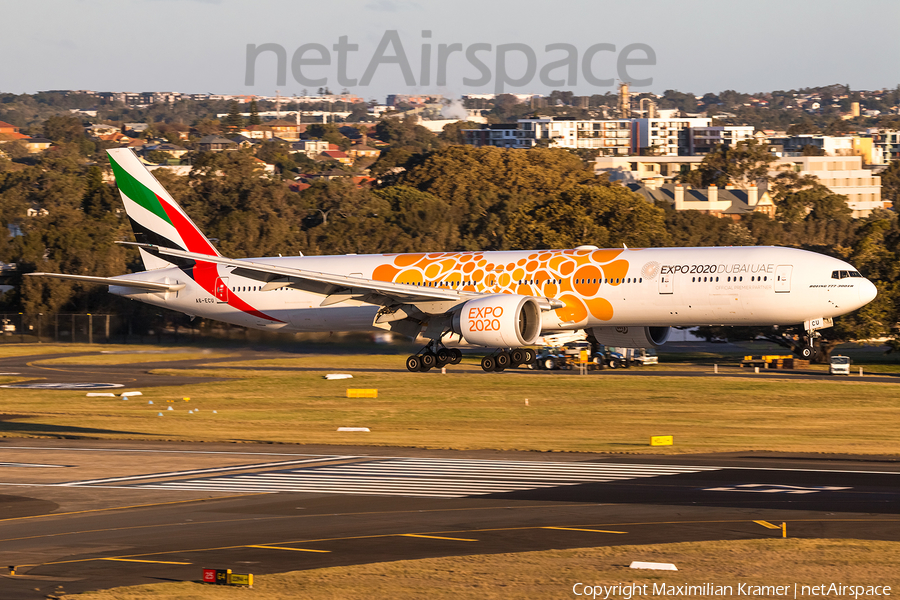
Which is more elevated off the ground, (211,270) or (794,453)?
(211,270)

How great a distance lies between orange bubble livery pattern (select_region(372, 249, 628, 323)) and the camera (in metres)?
50.0

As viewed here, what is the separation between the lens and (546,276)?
50.9 metres

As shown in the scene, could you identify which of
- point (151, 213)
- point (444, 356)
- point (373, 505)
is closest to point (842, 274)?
point (444, 356)

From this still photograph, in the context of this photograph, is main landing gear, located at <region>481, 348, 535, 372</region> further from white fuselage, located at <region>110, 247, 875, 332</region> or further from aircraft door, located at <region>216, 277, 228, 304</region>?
aircraft door, located at <region>216, 277, 228, 304</region>

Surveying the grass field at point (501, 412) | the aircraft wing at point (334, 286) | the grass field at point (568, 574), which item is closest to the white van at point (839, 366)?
the grass field at point (501, 412)

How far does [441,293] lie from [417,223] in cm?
10725

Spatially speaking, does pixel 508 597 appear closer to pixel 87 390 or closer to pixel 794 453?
pixel 794 453

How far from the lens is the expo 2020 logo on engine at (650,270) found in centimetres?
4941

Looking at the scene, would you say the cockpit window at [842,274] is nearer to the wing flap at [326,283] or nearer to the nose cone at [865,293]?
the nose cone at [865,293]

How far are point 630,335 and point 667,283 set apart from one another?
3835mm

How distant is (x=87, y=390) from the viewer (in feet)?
254

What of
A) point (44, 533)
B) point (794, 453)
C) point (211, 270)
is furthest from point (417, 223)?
point (44, 533)

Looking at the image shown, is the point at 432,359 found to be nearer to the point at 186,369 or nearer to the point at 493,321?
the point at 493,321

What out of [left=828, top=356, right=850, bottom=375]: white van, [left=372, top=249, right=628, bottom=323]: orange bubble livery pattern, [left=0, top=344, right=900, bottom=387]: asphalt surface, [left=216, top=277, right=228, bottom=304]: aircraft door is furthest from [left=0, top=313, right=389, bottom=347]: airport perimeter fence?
[left=828, top=356, right=850, bottom=375]: white van
